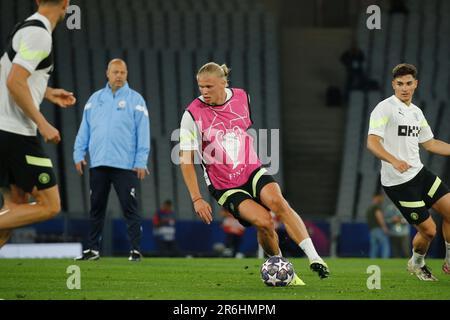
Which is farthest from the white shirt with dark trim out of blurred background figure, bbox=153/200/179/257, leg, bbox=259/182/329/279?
blurred background figure, bbox=153/200/179/257

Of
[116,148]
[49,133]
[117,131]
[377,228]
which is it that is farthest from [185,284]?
[377,228]

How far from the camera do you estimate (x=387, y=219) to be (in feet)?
74.0

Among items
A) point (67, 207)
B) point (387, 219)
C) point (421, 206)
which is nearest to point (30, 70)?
point (421, 206)

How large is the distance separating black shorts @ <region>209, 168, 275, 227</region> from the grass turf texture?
73cm

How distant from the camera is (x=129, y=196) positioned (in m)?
12.6

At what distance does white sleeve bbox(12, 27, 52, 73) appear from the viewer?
7.46 meters

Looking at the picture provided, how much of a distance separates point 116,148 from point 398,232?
11176mm

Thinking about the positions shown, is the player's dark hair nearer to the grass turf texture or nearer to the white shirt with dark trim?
the grass turf texture

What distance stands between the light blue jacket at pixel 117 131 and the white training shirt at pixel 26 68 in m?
4.86

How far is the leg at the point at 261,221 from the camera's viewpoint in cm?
916

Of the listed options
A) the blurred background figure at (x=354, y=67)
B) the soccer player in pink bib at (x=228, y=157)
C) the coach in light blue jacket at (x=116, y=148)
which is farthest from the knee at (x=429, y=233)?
the blurred background figure at (x=354, y=67)

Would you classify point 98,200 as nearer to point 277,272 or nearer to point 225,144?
point 225,144

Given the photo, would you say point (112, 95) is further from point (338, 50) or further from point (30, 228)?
point (338, 50)

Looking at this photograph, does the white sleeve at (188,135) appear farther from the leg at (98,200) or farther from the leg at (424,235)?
the leg at (98,200)
